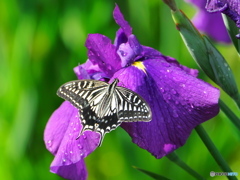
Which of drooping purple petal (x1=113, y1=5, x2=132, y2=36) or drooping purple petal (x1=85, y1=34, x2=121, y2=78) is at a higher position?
drooping purple petal (x1=113, y1=5, x2=132, y2=36)

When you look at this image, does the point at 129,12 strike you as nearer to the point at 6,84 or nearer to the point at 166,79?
the point at 6,84

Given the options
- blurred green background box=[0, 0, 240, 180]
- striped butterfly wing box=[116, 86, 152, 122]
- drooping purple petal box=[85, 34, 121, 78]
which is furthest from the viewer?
blurred green background box=[0, 0, 240, 180]

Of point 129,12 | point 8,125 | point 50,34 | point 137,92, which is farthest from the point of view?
point 129,12

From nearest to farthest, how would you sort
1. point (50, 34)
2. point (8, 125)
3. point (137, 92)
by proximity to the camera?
point (137, 92) → point (8, 125) → point (50, 34)

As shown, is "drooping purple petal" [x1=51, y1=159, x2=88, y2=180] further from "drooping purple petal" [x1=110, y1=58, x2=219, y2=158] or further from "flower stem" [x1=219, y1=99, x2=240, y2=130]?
"flower stem" [x1=219, y1=99, x2=240, y2=130]

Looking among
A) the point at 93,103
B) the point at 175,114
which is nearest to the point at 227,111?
the point at 175,114

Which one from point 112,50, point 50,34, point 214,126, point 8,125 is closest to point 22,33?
point 50,34

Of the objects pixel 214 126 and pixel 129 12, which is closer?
pixel 214 126

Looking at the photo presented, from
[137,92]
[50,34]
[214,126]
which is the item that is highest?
[137,92]

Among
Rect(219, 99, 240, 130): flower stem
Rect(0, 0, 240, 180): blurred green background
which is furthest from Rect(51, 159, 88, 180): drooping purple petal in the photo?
Rect(0, 0, 240, 180): blurred green background
